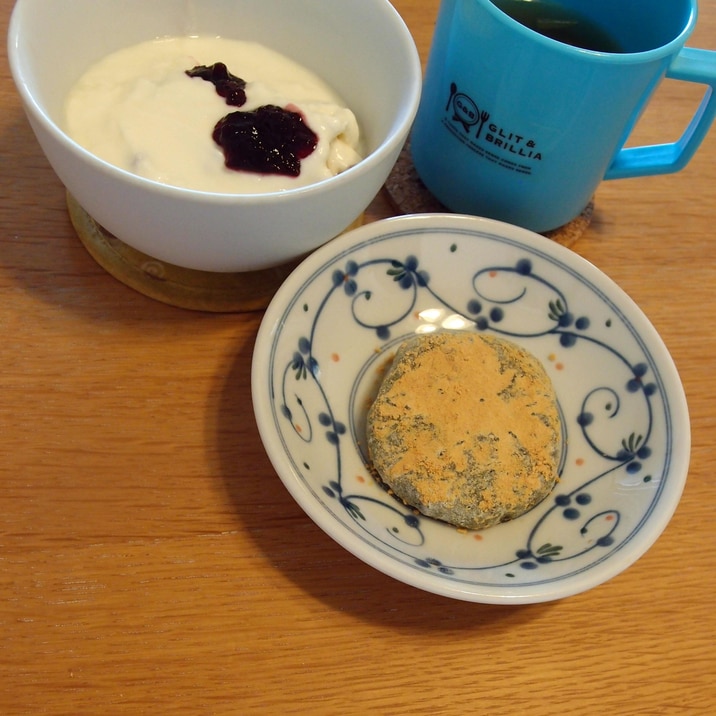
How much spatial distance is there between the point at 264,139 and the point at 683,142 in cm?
53

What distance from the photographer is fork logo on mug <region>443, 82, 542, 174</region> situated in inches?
32.0

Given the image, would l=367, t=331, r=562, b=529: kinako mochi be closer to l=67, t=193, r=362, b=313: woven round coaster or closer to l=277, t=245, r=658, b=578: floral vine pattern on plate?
l=277, t=245, r=658, b=578: floral vine pattern on plate

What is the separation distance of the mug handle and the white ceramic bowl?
0.99 ft

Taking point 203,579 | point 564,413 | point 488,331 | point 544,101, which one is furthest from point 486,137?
point 203,579

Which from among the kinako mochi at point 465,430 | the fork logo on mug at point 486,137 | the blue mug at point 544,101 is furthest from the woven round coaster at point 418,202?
the kinako mochi at point 465,430

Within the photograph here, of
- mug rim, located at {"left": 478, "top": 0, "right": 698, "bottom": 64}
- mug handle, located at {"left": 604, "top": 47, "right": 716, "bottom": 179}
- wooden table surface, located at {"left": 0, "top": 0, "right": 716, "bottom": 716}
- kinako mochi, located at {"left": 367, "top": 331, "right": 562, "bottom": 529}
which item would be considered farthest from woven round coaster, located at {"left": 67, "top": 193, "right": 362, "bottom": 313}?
mug handle, located at {"left": 604, "top": 47, "right": 716, "bottom": 179}

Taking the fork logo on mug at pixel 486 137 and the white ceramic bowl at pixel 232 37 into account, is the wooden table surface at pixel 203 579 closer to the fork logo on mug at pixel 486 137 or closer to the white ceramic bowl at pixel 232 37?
the white ceramic bowl at pixel 232 37

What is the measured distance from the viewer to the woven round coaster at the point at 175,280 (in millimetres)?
809

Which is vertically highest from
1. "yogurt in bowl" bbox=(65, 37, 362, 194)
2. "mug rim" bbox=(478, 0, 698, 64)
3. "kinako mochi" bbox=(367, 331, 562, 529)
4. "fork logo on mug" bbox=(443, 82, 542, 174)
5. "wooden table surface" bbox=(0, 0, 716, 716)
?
"mug rim" bbox=(478, 0, 698, 64)

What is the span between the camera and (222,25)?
0.91 meters

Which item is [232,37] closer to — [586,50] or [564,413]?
[586,50]

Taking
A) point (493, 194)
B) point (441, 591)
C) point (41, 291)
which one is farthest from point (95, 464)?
point (493, 194)

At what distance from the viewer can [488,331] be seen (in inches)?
34.6

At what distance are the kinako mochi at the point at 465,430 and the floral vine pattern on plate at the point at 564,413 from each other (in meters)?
0.03
